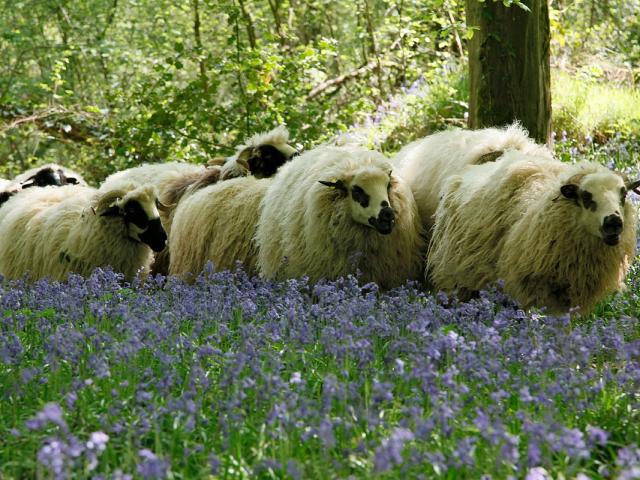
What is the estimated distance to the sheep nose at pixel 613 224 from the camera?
20.0ft

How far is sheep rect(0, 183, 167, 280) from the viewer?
26.2 feet

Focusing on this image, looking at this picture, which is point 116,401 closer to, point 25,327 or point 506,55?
point 25,327

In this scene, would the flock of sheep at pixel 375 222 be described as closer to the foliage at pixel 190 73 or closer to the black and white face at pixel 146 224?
the black and white face at pixel 146 224

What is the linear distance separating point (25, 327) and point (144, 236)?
2543 millimetres

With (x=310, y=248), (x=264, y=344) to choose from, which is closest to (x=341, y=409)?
(x=264, y=344)

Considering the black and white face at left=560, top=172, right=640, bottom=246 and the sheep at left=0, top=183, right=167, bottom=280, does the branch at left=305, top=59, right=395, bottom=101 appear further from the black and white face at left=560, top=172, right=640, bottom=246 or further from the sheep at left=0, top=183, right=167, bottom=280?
the black and white face at left=560, top=172, right=640, bottom=246

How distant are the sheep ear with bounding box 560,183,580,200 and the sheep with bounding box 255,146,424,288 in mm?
1223

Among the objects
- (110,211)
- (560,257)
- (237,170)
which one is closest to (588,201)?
(560,257)

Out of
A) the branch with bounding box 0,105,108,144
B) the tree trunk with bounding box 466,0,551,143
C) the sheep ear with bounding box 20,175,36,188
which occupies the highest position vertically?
the tree trunk with bounding box 466,0,551,143

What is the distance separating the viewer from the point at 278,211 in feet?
25.5

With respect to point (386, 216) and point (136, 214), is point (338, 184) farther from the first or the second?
point (136, 214)

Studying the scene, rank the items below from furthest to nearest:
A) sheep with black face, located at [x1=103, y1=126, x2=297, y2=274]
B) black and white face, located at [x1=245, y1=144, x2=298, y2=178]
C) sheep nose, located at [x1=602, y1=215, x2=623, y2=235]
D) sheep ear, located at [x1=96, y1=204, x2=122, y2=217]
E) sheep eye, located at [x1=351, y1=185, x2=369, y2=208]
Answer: black and white face, located at [x1=245, y1=144, x2=298, y2=178], sheep with black face, located at [x1=103, y1=126, x2=297, y2=274], sheep ear, located at [x1=96, y1=204, x2=122, y2=217], sheep eye, located at [x1=351, y1=185, x2=369, y2=208], sheep nose, located at [x1=602, y1=215, x2=623, y2=235]

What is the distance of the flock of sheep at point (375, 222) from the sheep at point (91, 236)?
12 mm

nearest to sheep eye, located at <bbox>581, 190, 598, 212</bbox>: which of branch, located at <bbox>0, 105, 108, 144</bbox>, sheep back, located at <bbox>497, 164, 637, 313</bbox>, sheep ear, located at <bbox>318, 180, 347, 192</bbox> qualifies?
sheep back, located at <bbox>497, 164, 637, 313</bbox>
